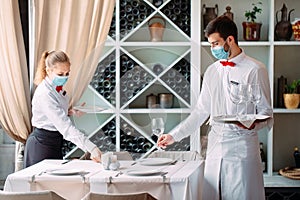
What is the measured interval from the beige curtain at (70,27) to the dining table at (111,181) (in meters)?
1.62

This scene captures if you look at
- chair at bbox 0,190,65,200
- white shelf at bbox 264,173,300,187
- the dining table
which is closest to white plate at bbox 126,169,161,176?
the dining table

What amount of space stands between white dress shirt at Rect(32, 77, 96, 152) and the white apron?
78cm

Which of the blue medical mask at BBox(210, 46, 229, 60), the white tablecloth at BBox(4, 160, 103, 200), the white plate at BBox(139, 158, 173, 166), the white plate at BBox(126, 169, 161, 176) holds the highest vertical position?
the blue medical mask at BBox(210, 46, 229, 60)

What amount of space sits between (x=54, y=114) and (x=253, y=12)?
200 cm

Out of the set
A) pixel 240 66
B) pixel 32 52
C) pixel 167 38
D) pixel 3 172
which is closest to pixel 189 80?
pixel 167 38

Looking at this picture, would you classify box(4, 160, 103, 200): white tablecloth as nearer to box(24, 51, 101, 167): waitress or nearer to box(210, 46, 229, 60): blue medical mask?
box(24, 51, 101, 167): waitress

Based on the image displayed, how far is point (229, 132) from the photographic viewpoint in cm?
383

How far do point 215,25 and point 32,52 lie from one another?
1.91m

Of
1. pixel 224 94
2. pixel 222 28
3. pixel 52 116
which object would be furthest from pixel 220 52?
pixel 52 116

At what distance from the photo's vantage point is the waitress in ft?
13.0

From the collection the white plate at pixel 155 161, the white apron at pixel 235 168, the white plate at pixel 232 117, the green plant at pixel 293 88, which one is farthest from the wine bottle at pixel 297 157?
the white plate at pixel 232 117

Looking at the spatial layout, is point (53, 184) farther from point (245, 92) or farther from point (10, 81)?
point (10, 81)

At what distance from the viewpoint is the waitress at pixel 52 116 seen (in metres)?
3.95

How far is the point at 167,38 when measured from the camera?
209 inches
